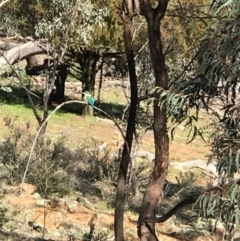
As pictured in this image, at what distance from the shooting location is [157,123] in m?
5.14

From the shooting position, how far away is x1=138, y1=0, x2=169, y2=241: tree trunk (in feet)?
16.6

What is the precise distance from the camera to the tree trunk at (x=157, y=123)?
5070 mm

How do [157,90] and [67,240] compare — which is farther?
[67,240]

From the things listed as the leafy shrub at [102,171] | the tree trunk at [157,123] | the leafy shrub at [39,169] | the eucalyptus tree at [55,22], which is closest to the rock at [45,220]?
the leafy shrub at [39,169]

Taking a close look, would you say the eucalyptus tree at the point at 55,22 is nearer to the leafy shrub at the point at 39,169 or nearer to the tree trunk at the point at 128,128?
the leafy shrub at the point at 39,169

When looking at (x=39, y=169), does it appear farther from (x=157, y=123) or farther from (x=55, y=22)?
(x=157, y=123)

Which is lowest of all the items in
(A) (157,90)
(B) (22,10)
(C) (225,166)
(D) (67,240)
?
(D) (67,240)

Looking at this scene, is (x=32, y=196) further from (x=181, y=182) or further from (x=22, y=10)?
(x=22, y=10)

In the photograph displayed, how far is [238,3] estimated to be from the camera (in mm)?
3629

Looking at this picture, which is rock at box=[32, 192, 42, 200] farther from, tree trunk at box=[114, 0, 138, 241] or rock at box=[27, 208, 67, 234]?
tree trunk at box=[114, 0, 138, 241]

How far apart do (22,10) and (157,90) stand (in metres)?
14.1

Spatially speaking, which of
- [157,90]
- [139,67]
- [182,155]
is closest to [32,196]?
[139,67]

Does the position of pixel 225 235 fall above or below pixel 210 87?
below

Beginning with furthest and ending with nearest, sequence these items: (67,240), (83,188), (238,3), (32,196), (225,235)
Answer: (83,188)
(32,196)
(225,235)
(67,240)
(238,3)
